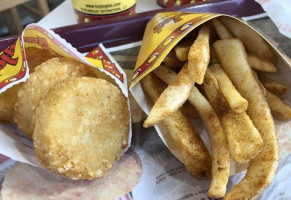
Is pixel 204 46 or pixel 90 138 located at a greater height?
pixel 204 46

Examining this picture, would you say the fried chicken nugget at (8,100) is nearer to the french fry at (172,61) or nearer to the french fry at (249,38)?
the french fry at (172,61)

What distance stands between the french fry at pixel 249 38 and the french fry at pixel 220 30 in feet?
0.09

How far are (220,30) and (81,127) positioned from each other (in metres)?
0.53

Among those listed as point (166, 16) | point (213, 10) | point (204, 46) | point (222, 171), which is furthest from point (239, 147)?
point (213, 10)

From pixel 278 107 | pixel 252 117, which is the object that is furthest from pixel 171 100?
pixel 278 107

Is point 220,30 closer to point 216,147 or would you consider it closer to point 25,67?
point 216,147

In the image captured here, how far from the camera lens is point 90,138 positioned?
2.98ft

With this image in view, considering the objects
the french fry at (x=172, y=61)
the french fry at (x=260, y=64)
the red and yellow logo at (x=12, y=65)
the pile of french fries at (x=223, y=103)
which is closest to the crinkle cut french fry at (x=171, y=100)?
the pile of french fries at (x=223, y=103)

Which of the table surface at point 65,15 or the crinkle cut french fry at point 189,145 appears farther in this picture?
the table surface at point 65,15

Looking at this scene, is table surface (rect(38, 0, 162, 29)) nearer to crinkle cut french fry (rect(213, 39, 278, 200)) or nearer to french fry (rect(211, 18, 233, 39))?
french fry (rect(211, 18, 233, 39))

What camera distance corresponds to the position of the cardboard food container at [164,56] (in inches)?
38.8

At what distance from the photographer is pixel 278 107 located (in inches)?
39.0

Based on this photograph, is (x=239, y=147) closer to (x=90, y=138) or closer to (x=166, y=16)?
(x=90, y=138)

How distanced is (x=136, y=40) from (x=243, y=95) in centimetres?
49
